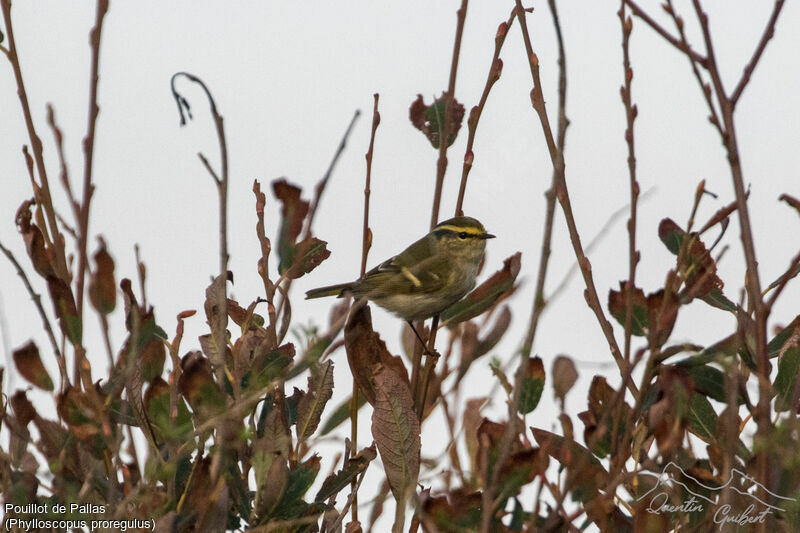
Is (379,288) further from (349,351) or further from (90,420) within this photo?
(90,420)

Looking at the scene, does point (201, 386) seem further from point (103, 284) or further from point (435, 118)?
point (435, 118)

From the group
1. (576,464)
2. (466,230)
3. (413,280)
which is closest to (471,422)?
(576,464)

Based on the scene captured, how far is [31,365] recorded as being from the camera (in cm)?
154

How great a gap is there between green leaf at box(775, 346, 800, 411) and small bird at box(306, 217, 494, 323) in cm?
273

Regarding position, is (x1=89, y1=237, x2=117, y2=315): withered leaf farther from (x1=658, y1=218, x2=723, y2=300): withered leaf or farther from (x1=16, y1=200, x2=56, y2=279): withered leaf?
(x1=658, y1=218, x2=723, y2=300): withered leaf

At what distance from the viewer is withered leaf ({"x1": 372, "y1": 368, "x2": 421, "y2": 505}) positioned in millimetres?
1676

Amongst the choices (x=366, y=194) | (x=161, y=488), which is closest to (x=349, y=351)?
(x=366, y=194)

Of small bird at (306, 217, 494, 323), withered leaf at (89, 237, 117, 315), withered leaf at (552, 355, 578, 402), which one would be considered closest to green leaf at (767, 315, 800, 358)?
withered leaf at (552, 355, 578, 402)

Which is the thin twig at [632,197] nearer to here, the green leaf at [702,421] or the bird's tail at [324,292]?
the green leaf at [702,421]

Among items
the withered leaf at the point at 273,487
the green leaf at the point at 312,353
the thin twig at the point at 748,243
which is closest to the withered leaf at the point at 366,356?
the withered leaf at the point at 273,487

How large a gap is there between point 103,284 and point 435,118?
1.01 m

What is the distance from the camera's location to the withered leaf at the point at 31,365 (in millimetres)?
1530

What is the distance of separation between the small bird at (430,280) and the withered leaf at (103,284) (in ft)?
8.98

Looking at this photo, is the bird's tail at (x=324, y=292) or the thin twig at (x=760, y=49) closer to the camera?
the thin twig at (x=760, y=49)
